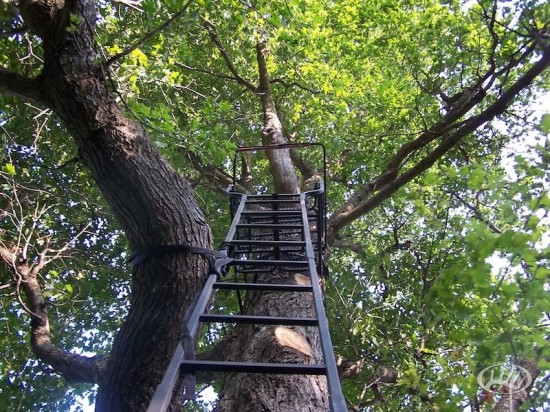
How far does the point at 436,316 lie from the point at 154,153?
2038 millimetres

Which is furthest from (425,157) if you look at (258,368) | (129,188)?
(258,368)

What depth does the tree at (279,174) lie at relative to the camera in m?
2.48

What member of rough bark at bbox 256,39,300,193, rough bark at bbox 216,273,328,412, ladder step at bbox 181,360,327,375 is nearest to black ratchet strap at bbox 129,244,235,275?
rough bark at bbox 216,273,328,412

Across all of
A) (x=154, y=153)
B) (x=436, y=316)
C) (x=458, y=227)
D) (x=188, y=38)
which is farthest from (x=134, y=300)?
(x=188, y=38)

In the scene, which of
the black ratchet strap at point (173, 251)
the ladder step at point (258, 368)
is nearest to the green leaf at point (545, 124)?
the ladder step at point (258, 368)

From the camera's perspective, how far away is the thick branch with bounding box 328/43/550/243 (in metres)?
5.57

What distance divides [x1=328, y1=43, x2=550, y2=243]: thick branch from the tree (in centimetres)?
3

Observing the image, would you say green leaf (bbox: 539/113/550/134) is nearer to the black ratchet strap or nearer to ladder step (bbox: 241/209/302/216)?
the black ratchet strap

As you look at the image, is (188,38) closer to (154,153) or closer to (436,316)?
(154,153)

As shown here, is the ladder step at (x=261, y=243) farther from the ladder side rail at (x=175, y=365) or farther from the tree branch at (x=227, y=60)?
the tree branch at (x=227, y=60)

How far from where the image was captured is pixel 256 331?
14.0 feet

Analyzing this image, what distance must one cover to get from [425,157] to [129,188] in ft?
14.7

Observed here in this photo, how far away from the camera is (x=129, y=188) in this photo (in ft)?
10.0

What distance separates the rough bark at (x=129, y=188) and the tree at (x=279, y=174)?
0.04ft
